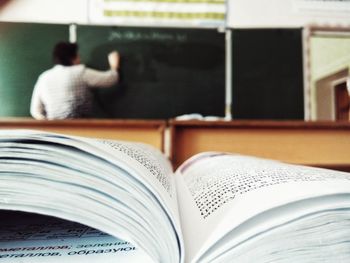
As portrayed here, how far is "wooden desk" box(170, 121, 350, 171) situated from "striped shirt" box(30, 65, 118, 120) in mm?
1094

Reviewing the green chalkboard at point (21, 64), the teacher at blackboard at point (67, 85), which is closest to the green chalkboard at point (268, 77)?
the teacher at blackboard at point (67, 85)

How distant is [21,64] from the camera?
2475 millimetres

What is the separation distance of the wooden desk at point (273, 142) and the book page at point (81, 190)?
118 centimetres

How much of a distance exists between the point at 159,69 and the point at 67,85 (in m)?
0.59

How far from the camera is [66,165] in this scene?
0.89 feet

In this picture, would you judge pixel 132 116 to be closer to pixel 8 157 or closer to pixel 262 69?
pixel 262 69

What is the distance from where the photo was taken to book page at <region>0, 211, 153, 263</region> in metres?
0.27

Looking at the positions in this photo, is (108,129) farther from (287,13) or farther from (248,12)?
(287,13)

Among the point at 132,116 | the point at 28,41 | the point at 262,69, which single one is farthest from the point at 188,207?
the point at 28,41

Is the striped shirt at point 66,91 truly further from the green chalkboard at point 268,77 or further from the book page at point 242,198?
the book page at point 242,198

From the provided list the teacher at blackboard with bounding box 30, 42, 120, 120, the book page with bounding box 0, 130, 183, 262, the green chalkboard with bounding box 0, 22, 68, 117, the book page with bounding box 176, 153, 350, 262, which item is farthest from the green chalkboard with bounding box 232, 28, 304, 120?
the book page with bounding box 0, 130, 183, 262

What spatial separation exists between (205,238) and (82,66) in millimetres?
2287

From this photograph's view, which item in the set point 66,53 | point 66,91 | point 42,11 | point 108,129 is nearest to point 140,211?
point 108,129

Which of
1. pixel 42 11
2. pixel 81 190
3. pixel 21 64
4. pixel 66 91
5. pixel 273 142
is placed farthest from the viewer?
pixel 42 11
